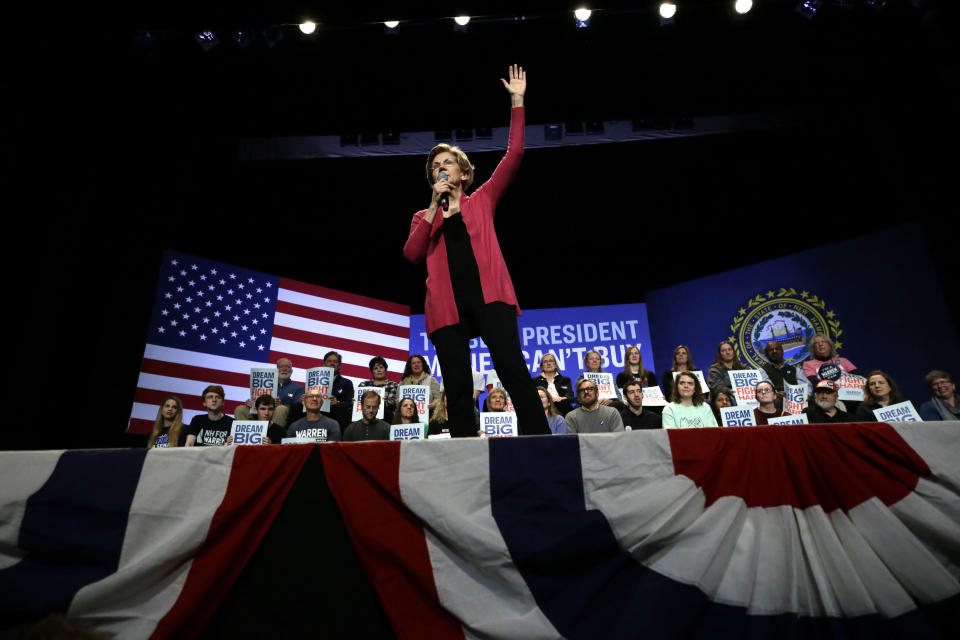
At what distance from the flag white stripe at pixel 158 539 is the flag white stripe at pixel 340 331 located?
20.8 ft

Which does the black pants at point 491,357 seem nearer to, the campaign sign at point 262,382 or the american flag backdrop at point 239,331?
the campaign sign at point 262,382

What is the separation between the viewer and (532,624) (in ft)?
4.91

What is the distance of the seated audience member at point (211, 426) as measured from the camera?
16.4 ft

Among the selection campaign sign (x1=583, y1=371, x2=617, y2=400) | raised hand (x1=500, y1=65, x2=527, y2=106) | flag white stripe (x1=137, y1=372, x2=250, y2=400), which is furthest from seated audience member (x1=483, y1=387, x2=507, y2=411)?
flag white stripe (x1=137, y1=372, x2=250, y2=400)

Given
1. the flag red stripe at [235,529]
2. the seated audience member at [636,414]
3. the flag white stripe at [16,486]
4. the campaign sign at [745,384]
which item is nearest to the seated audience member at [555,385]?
the seated audience member at [636,414]

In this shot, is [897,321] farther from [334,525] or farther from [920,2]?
[334,525]

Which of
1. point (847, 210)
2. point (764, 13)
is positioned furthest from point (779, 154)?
point (764, 13)

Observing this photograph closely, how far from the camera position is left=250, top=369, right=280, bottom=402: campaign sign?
5199mm

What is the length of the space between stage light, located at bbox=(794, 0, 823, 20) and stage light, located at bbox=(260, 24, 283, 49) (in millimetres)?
5022

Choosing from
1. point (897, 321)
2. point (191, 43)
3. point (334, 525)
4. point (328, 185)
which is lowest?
point (334, 525)

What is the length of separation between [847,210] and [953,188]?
1.43 meters

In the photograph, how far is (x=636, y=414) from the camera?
4902 millimetres

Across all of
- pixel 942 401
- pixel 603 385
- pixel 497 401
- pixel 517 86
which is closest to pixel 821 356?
pixel 942 401

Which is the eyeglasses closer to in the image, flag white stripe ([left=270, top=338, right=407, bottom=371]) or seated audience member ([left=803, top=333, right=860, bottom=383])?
seated audience member ([left=803, top=333, right=860, bottom=383])
